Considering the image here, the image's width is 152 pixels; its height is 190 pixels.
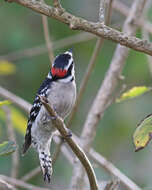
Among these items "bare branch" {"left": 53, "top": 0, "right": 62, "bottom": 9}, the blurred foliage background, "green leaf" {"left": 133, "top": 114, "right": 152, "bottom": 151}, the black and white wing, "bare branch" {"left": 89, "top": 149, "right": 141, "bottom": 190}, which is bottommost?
the blurred foliage background

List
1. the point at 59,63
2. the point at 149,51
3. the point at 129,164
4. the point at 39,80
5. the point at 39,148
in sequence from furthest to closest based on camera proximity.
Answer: the point at 129,164, the point at 39,80, the point at 39,148, the point at 59,63, the point at 149,51

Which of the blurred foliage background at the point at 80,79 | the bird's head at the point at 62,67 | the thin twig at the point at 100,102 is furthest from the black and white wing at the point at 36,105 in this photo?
the blurred foliage background at the point at 80,79

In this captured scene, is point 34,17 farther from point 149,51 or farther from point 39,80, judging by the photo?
point 149,51

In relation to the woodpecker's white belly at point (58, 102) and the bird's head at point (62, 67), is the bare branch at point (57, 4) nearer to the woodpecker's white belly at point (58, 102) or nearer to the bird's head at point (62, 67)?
the bird's head at point (62, 67)

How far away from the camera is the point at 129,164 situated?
20.2ft

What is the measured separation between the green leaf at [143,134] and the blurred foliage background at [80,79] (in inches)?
124

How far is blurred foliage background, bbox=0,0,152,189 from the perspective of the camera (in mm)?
5691

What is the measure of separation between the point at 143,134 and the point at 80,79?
372 cm

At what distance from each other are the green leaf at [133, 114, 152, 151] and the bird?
144cm

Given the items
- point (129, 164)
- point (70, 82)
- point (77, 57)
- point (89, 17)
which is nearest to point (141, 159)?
point (129, 164)

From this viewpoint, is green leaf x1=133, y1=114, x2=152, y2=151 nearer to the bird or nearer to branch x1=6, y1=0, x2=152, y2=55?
branch x1=6, y1=0, x2=152, y2=55

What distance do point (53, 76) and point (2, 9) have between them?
2389mm

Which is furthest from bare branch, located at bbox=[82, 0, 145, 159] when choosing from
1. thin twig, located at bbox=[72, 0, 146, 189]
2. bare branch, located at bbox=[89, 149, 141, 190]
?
bare branch, located at bbox=[89, 149, 141, 190]

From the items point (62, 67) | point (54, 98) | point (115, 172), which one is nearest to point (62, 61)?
point (62, 67)
